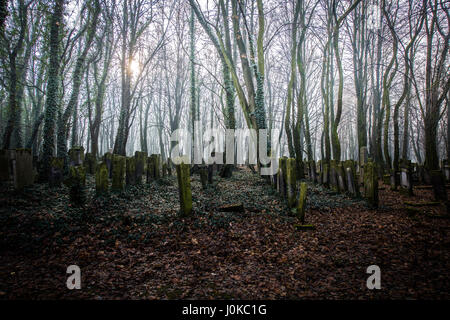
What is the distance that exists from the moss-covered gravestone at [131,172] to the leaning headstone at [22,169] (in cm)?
247

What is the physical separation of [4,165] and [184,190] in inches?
219

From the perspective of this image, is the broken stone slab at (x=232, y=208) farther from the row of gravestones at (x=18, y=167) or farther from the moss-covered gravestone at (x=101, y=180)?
the row of gravestones at (x=18, y=167)

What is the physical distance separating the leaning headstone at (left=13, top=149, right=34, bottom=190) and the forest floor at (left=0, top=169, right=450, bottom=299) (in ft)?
1.33

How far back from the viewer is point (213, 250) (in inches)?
146

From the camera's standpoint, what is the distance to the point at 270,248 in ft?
12.4

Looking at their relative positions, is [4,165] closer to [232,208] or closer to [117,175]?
[117,175]

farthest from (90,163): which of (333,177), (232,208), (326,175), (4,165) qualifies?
(333,177)

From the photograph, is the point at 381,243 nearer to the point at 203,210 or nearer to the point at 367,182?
the point at 367,182

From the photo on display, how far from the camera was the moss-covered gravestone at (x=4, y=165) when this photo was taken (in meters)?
6.33

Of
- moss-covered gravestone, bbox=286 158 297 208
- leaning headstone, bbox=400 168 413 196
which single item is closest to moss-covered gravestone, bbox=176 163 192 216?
moss-covered gravestone, bbox=286 158 297 208

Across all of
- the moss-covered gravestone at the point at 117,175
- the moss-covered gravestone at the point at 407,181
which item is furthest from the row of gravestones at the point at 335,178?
the moss-covered gravestone at the point at 117,175

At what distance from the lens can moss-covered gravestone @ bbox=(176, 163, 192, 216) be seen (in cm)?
503

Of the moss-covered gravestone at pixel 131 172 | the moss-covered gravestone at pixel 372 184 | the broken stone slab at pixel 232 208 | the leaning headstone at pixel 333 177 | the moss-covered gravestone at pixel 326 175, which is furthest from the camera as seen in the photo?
the moss-covered gravestone at pixel 326 175
